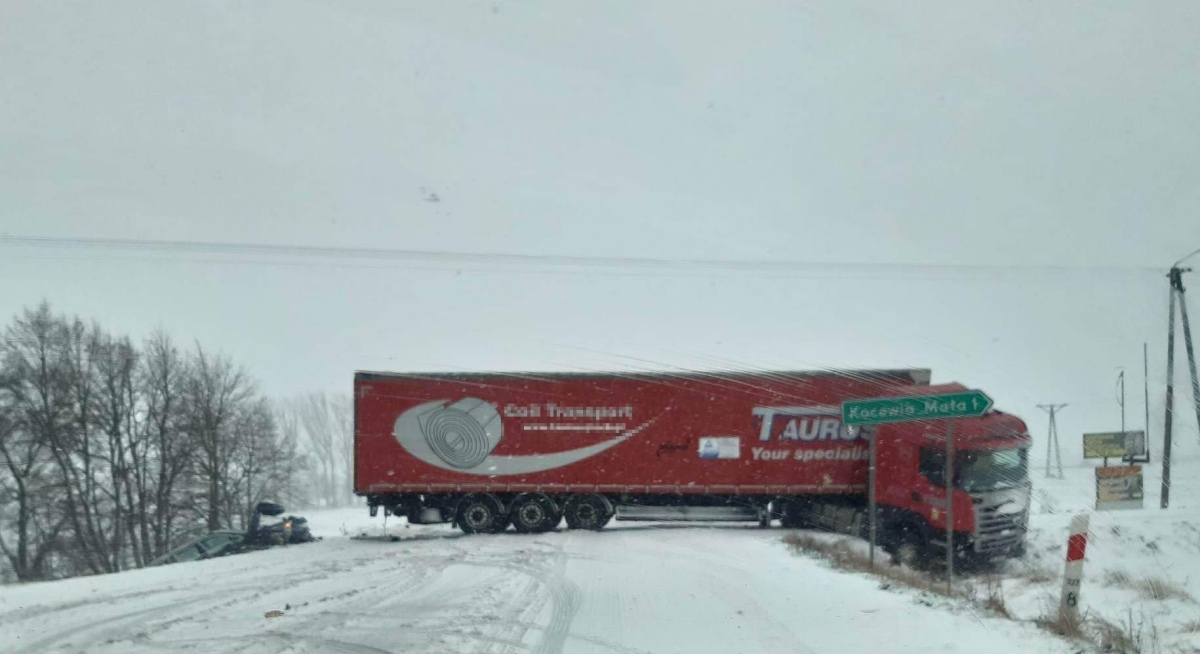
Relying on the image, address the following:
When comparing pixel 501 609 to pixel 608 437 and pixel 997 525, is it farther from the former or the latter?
pixel 608 437

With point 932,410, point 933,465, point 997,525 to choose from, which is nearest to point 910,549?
point 933,465

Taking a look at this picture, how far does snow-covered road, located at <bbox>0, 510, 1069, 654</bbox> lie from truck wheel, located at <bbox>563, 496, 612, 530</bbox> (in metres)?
6.99

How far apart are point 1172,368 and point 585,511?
50.9 feet

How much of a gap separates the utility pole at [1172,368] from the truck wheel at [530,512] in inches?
618

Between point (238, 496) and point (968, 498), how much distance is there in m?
24.7

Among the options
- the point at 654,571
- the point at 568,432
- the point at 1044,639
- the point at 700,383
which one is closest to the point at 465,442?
the point at 568,432

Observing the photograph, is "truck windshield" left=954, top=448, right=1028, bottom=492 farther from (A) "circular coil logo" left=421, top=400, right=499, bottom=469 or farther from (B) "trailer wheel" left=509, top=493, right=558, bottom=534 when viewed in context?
(A) "circular coil logo" left=421, top=400, right=499, bottom=469

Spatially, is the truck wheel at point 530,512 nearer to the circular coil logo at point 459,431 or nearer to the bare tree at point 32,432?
the circular coil logo at point 459,431

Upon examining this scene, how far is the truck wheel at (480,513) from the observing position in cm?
2608

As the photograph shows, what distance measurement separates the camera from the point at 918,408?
47.3 feet

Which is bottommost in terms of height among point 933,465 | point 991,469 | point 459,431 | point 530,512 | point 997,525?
point 530,512

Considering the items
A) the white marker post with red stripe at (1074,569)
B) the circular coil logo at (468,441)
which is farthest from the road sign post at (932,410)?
the circular coil logo at (468,441)

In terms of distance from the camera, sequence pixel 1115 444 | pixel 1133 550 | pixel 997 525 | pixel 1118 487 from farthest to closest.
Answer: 1. pixel 997 525
2. pixel 1133 550
3. pixel 1115 444
4. pixel 1118 487

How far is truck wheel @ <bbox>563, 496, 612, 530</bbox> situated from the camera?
26234mm
